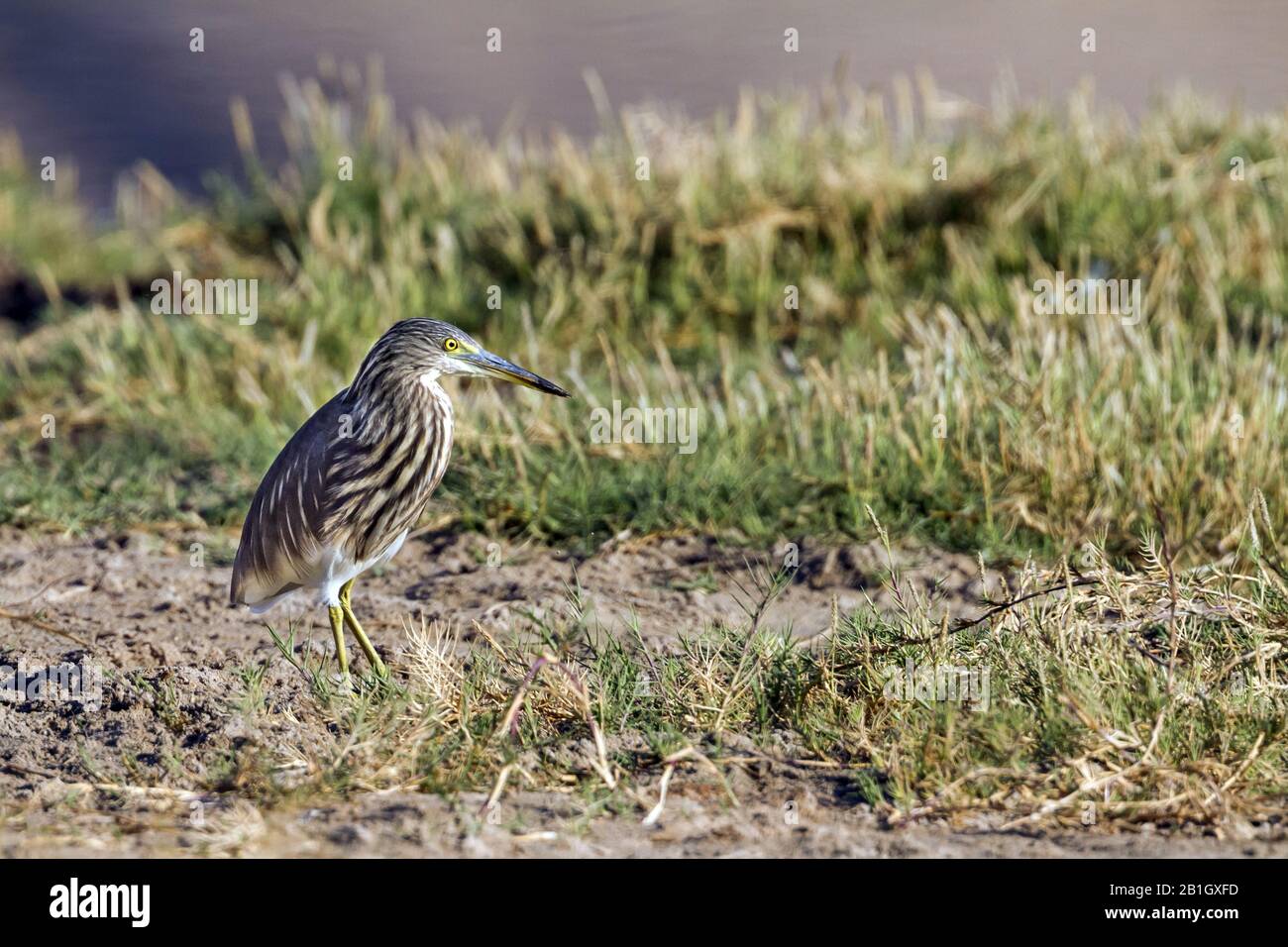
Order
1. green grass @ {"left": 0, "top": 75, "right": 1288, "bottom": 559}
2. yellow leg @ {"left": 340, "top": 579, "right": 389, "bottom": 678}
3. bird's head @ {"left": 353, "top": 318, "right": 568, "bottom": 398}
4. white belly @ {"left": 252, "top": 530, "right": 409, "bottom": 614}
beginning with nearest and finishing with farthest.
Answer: yellow leg @ {"left": 340, "top": 579, "right": 389, "bottom": 678}, white belly @ {"left": 252, "top": 530, "right": 409, "bottom": 614}, bird's head @ {"left": 353, "top": 318, "right": 568, "bottom": 398}, green grass @ {"left": 0, "top": 75, "right": 1288, "bottom": 559}

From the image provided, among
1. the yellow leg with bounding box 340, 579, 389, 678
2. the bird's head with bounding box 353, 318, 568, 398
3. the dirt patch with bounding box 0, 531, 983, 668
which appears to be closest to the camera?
the yellow leg with bounding box 340, 579, 389, 678

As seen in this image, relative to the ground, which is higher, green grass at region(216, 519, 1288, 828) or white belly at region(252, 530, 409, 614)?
white belly at region(252, 530, 409, 614)

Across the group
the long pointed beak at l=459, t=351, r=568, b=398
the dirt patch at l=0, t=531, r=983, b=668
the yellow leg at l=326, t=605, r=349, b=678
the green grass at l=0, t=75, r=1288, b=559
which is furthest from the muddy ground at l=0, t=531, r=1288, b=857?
the long pointed beak at l=459, t=351, r=568, b=398

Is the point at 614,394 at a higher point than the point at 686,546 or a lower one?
higher

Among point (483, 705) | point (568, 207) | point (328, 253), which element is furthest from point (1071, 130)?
point (483, 705)

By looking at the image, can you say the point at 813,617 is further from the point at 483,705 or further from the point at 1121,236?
the point at 1121,236

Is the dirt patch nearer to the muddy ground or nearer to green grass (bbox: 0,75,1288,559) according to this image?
the muddy ground

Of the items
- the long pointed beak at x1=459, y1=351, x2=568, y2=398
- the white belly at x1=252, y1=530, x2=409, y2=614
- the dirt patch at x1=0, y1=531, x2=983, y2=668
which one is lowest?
the dirt patch at x1=0, y1=531, x2=983, y2=668

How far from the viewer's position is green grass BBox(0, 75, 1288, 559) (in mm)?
5695

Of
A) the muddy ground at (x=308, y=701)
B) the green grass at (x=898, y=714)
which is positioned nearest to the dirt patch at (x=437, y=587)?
the muddy ground at (x=308, y=701)

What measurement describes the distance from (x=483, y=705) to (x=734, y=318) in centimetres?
391

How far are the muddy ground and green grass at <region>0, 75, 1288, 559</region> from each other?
0.24 meters

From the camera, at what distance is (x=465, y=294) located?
25.7ft
